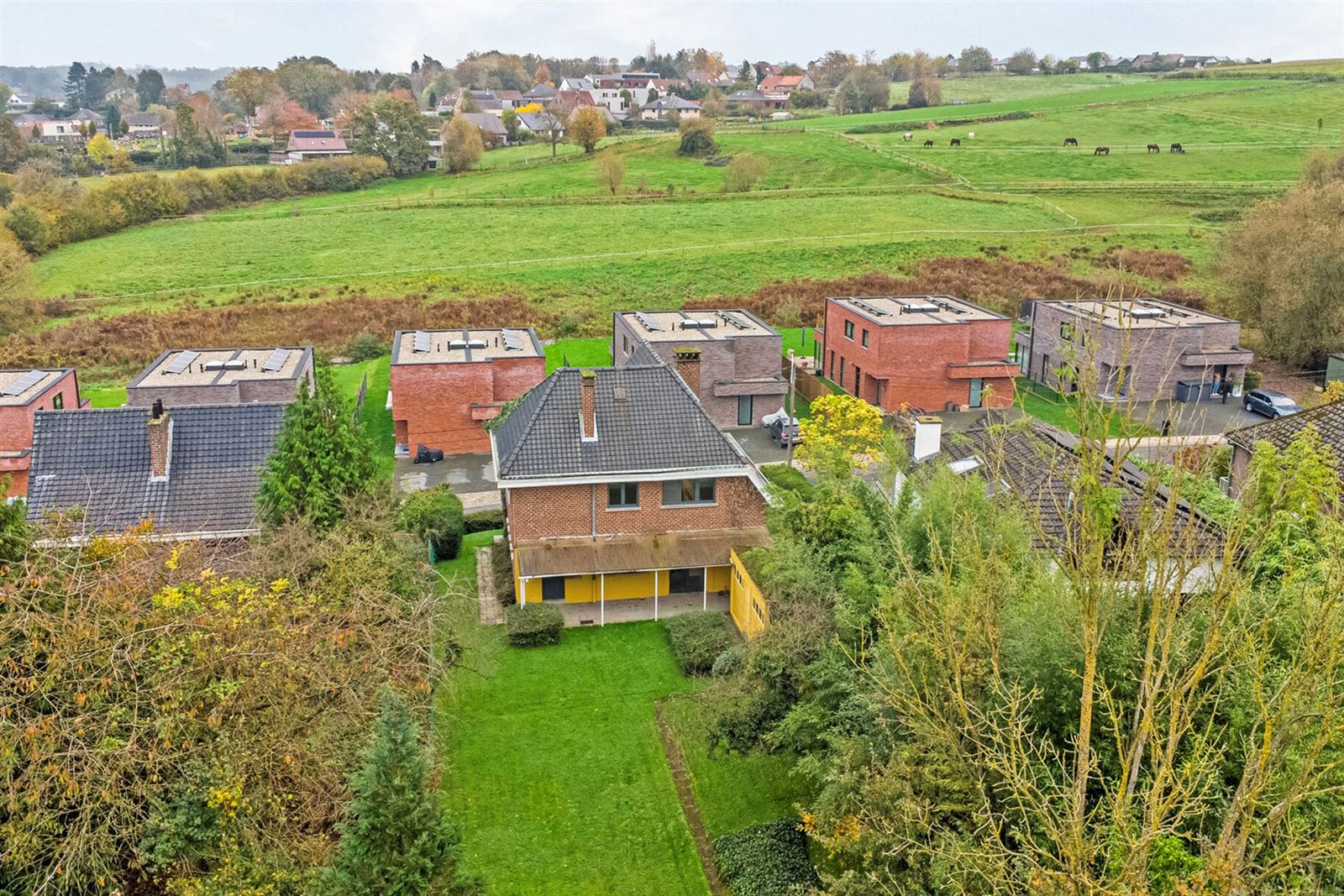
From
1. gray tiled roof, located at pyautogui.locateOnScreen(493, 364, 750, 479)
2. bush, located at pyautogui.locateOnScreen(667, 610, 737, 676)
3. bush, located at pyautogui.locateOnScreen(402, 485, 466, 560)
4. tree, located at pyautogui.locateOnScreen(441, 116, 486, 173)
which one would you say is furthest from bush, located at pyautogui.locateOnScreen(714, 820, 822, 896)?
tree, located at pyautogui.locateOnScreen(441, 116, 486, 173)

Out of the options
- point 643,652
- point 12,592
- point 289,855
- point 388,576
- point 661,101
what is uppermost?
point 661,101

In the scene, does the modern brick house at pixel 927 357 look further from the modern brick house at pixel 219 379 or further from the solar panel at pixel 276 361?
the solar panel at pixel 276 361

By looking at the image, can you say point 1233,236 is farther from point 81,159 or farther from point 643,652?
point 81,159

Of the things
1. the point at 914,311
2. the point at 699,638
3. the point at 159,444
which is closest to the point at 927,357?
the point at 914,311

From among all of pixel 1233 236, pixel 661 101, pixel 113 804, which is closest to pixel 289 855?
pixel 113 804

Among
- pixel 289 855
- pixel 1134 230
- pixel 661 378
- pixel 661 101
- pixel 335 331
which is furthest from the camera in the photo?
pixel 661 101

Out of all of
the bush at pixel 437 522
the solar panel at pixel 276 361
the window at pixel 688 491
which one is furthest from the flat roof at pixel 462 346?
the window at pixel 688 491

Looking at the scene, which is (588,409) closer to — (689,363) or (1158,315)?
(689,363)
